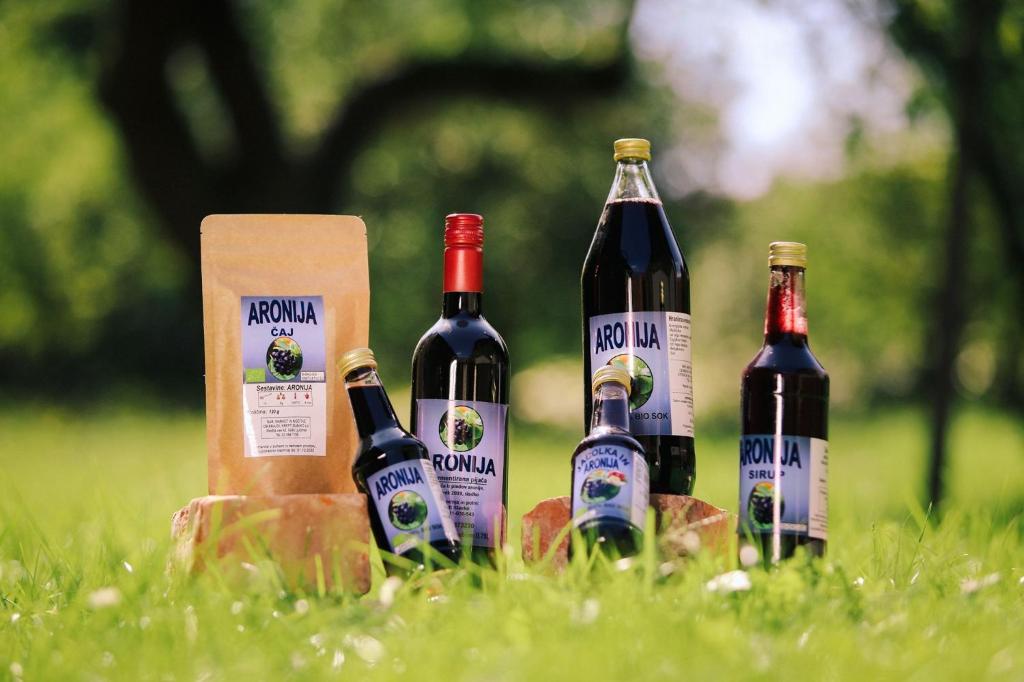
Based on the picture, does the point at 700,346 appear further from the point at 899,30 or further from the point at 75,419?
the point at 899,30

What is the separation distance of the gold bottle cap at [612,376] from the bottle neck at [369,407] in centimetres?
47

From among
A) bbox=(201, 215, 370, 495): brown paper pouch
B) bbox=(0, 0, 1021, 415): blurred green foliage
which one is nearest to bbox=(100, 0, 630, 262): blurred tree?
bbox=(0, 0, 1021, 415): blurred green foliage

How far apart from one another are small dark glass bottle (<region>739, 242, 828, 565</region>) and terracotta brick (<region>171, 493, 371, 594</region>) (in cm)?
89

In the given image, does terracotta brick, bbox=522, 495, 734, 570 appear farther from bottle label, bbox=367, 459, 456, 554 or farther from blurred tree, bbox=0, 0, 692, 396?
blurred tree, bbox=0, 0, 692, 396

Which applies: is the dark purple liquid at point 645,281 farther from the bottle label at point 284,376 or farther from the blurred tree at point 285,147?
the blurred tree at point 285,147

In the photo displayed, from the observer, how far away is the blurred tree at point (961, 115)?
4.88 metres

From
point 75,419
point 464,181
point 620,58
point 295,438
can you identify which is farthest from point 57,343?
point 295,438

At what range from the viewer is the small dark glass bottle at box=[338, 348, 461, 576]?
97.0 inches

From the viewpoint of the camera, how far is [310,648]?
1992mm

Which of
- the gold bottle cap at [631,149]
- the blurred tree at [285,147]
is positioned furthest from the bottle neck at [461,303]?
the blurred tree at [285,147]

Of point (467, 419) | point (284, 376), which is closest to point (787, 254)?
point (467, 419)

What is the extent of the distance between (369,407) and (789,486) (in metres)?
0.96

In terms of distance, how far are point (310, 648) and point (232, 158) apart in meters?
8.22

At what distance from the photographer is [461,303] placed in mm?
2707
